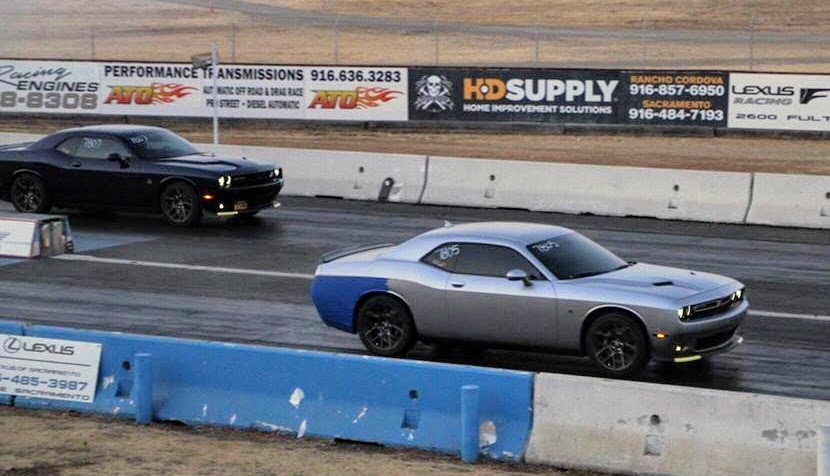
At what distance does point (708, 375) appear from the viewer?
14.3 m

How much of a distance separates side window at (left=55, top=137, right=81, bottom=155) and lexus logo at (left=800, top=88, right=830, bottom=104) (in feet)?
55.0

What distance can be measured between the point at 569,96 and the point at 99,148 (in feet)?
48.2

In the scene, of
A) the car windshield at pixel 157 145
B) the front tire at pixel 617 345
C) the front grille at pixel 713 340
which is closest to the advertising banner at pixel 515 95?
the car windshield at pixel 157 145

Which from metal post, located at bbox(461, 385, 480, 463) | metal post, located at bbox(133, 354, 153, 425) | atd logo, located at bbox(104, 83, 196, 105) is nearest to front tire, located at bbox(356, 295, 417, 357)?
metal post, located at bbox(133, 354, 153, 425)

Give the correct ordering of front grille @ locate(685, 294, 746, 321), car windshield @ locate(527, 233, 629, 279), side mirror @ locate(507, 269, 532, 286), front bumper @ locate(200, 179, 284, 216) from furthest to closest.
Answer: front bumper @ locate(200, 179, 284, 216) → car windshield @ locate(527, 233, 629, 279) → side mirror @ locate(507, 269, 532, 286) → front grille @ locate(685, 294, 746, 321)

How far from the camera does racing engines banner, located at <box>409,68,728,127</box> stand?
113ft

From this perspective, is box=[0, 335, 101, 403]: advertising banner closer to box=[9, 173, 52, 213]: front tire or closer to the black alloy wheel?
the black alloy wheel

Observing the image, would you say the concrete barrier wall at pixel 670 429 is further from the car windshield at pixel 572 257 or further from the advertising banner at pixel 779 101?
the advertising banner at pixel 779 101

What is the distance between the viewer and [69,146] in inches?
946

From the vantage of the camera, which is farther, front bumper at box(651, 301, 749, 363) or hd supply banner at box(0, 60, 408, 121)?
hd supply banner at box(0, 60, 408, 121)

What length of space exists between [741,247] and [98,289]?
8871 millimetres

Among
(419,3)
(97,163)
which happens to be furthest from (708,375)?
(419,3)

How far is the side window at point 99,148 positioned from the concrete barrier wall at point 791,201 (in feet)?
32.1

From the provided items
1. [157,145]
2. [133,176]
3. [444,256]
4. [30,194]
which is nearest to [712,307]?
[444,256]
